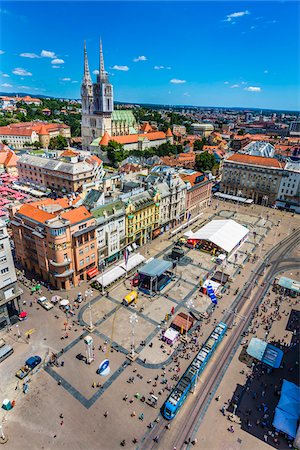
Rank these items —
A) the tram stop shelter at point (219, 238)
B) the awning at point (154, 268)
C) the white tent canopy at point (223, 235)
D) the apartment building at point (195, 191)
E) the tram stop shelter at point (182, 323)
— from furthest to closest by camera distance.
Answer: the apartment building at point (195, 191) < the tram stop shelter at point (219, 238) < the white tent canopy at point (223, 235) < the awning at point (154, 268) < the tram stop shelter at point (182, 323)

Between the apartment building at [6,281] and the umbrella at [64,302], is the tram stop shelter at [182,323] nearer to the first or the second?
the umbrella at [64,302]

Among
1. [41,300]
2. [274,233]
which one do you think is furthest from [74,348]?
[274,233]

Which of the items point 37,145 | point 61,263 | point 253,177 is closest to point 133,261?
point 61,263

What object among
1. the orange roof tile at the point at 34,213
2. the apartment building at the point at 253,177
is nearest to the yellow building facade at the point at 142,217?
the orange roof tile at the point at 34,213

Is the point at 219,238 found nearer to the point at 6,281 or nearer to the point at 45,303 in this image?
the point at 45,303

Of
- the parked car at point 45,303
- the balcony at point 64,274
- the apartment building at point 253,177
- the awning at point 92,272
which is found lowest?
the parked car at point 45,303

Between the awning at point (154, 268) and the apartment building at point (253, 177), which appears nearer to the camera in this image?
the awning at point (154, 268)

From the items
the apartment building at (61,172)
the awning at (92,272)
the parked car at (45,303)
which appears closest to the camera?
the parked car at (45,303)
